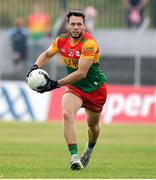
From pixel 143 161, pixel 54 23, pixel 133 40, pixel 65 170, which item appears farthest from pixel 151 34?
pixel 65 170

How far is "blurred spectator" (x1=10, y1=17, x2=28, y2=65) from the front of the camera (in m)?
30.4

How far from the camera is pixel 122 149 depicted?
64.3 ft

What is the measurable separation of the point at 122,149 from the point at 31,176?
6.83 metres

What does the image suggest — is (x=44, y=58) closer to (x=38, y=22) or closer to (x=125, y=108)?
(x=125, y=108)

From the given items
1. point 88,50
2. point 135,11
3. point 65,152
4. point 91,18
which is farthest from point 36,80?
point 91,18

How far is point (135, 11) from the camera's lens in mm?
30656

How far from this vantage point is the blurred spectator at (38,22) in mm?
30688

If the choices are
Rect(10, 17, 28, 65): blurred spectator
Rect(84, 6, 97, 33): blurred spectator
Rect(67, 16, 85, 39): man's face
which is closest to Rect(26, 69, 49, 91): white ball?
Rect(67, 16, 85, 39): man's face

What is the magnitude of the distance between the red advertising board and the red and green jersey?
1396 centimetres

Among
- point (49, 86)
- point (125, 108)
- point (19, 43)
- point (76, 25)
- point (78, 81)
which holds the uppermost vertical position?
point (76, 25)

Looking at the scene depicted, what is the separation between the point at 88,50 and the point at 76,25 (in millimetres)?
437

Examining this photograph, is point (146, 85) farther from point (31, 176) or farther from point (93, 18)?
point (31, 176)

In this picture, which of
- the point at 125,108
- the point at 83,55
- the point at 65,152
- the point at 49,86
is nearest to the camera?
the point at 49,86

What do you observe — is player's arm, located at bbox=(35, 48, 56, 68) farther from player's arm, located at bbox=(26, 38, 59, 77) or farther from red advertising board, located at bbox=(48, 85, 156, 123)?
red advertising board, located at bbox=(48, 85, 156, 123)
